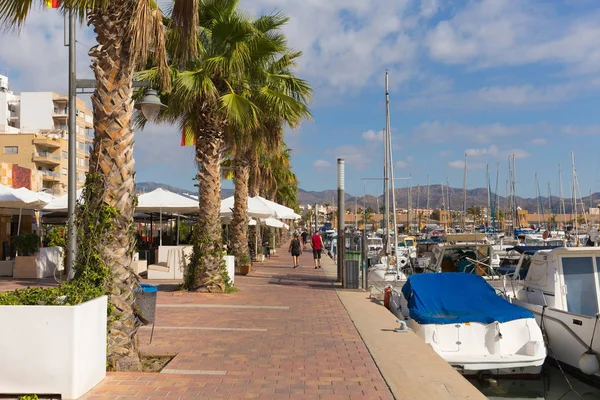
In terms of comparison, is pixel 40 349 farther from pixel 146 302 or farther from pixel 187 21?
pixel 187 21

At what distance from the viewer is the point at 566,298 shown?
486 inches

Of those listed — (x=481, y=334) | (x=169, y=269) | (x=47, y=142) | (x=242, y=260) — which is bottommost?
(x=481, y=334)

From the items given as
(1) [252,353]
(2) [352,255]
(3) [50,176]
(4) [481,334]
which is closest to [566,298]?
(4) [481,334]

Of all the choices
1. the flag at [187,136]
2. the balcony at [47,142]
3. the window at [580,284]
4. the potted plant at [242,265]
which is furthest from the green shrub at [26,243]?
the balcony at [47,142]

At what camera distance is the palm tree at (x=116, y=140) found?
25.2 feet

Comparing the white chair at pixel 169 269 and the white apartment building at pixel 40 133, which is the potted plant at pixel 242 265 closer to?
the white chair at pixel 169 269

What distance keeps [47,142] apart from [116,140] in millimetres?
68969

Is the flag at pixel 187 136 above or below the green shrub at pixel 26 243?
above

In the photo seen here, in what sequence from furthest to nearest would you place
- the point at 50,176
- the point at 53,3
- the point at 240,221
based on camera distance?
1. the point at 50,176
2. the point at 240,221
3. the point at 53,3

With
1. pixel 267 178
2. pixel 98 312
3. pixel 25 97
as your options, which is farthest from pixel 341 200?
pixel 25 97

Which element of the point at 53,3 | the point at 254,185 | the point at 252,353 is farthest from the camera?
the point at 254,185

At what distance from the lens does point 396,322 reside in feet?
38.5

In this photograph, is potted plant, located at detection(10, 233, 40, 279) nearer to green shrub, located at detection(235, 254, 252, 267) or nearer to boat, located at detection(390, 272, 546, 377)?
green shrub, located at detection(235, 254, 252, 267)

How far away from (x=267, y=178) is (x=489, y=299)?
3460cm
